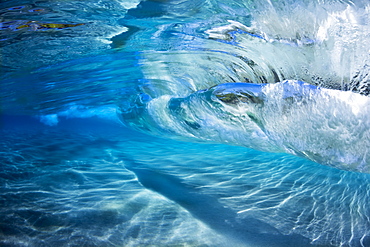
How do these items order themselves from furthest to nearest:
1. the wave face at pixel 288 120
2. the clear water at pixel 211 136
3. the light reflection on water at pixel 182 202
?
1. the wave face at pixel 288 120
2. the clear water at pixel 211 136
3. the light reflection on water at pixel 182 202

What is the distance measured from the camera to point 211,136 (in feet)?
25.4

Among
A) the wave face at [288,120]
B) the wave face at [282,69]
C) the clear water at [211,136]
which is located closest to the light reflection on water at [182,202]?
the clear water at [211,136]

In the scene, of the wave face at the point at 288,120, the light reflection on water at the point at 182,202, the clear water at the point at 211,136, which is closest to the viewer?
the light reflection on water at the point at 182,202

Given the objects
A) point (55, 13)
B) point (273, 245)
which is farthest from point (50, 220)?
point (55, 13)

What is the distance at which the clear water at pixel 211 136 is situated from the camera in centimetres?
316

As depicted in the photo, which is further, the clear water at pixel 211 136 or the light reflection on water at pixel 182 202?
the clear water at pixel 211 136

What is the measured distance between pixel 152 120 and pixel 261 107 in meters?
5.52

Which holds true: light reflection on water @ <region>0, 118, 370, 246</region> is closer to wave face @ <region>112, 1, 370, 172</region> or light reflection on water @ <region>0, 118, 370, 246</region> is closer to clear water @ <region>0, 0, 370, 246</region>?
clear water @ <region>0, 0, 370, 246</region>

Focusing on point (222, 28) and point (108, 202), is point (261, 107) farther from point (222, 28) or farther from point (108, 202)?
point (108, 202)

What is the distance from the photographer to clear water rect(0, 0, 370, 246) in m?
3.16

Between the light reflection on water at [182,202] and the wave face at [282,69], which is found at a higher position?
the wave face at [282,69]

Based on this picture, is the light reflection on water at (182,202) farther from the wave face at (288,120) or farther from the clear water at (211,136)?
the wave face at (288,120)

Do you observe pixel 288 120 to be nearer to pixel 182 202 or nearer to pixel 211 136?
pixel 182 202

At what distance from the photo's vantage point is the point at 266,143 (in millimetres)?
6172
